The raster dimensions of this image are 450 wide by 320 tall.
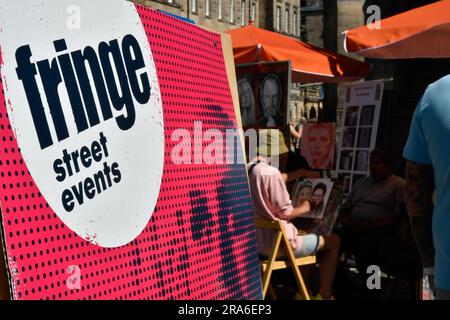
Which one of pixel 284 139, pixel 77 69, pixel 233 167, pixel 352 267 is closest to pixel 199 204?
pixel 233 167

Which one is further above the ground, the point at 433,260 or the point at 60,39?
the point at 60,39

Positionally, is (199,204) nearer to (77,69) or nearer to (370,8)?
(77,69)

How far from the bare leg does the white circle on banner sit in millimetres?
3017

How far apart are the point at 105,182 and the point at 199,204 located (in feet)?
2.08

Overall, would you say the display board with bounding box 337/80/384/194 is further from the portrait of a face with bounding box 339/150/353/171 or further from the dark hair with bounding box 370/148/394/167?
the dark hair with bounding box 370/148/394/167

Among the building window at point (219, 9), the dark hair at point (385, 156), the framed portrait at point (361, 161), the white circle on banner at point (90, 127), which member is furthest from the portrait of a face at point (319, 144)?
the building window at point (219, 9)

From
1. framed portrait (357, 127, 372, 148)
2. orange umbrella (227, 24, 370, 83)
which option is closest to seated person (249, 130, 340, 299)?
orange umbrella (227, 24, 370, 83)

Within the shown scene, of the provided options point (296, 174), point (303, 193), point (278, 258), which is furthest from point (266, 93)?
point (278, 258)

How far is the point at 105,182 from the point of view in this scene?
2.59 meters

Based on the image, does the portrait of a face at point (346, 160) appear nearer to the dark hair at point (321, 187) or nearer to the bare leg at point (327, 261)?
the dark hair at point (321, 187)

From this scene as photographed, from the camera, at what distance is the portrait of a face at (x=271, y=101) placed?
6477 millimetres

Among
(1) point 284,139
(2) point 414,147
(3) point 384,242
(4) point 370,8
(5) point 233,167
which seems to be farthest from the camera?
(4) point 370,8

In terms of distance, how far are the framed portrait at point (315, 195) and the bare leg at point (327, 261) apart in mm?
215

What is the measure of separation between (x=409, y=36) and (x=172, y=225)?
353 cm
